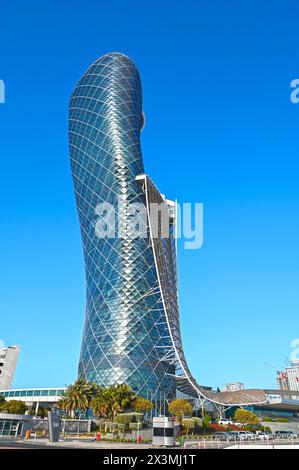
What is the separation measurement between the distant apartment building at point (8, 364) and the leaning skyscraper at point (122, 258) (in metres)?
44.5

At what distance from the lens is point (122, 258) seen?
84750 millimetres

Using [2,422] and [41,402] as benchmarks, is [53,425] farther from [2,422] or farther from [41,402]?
[41,402]

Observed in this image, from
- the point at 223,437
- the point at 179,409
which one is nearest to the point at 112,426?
the point at 179,409

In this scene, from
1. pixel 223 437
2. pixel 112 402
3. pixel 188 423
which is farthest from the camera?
pixel 188 423

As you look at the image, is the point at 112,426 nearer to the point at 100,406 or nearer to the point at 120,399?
the point at 100,406

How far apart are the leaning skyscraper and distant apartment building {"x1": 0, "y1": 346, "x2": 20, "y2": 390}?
44.5 m

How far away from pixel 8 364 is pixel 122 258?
2229 inches

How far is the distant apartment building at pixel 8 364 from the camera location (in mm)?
116144

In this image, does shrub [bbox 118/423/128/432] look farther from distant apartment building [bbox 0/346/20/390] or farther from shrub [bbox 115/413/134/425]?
distant apartment building [bbox 0/346/20/390]

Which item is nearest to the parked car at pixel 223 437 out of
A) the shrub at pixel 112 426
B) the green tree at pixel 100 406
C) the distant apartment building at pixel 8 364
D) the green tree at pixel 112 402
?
the shrub at pixel 112 426

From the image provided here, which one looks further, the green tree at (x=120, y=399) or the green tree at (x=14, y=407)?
the green tree at (x=14, y=407)

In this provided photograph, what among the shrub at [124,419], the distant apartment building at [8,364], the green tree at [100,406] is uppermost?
the distant apartment building at [8,364]

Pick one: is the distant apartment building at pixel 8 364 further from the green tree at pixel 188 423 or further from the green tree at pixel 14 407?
the green tree at pixel 188 423
